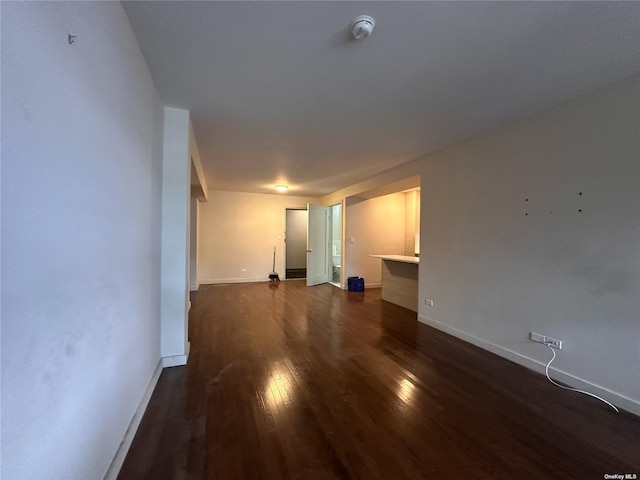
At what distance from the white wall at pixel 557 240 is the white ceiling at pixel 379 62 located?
29cm

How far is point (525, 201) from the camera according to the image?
268 cm

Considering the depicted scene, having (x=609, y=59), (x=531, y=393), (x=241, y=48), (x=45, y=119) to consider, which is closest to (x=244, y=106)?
(x=241, y=48)

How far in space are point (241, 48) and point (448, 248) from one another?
317 centimetres

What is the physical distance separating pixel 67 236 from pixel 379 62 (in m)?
1.97

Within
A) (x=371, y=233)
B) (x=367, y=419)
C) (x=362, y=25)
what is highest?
(x=362, y=25)

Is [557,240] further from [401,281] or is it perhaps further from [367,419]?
[401,281]

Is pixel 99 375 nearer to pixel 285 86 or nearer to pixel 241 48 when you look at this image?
pixel 241 48

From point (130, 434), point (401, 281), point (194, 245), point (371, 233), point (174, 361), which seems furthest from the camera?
point (371, 233)

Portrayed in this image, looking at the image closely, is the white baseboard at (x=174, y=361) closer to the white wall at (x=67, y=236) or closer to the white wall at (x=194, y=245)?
the white wall at (x=67, y=236)

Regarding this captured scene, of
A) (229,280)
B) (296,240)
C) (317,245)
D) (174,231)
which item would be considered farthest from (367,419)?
(296,240)

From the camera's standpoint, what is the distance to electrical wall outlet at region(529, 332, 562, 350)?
2381 millimetres

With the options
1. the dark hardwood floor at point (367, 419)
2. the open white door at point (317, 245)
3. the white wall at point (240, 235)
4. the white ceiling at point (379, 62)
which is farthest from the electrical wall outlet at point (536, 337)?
the white wall at point (240, 235)

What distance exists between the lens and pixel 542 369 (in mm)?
→ 2477

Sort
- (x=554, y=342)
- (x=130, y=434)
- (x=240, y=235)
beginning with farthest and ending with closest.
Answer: (x=240, y=235)
(x=554, y=342)
(x=130, y=434)
